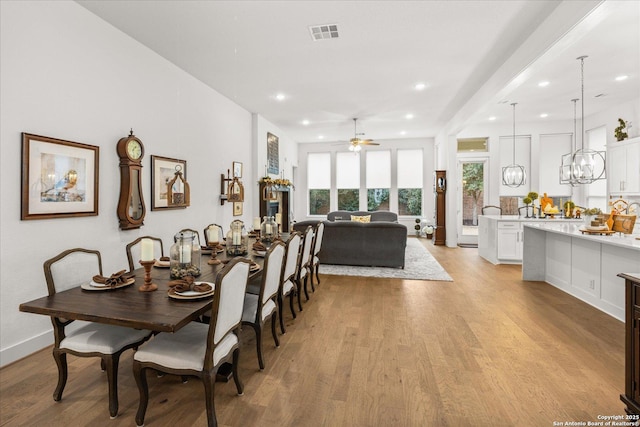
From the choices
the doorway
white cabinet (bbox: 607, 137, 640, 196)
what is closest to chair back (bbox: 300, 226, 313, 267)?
white cabinet (bbox: 607, 137, 640, 196)

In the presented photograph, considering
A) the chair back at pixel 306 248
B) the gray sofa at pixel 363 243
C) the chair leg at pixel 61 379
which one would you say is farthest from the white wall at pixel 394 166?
the chair leg at pixel 61 379

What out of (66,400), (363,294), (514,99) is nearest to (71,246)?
(66,400)

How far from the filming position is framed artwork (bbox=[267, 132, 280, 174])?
796 cm

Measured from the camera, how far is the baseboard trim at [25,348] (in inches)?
102

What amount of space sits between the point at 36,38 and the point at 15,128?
2.75 ft

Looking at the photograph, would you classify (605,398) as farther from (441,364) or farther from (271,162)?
(271,162)

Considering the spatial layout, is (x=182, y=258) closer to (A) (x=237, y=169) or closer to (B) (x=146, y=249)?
(B) (x=146, y=249)

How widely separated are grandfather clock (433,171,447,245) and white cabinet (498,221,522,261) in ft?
8.34

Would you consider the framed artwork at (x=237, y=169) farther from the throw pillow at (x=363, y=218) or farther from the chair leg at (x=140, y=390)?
the chair leg at (x=140, y=390)

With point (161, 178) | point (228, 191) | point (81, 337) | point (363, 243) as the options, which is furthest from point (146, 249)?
point (363, 243)

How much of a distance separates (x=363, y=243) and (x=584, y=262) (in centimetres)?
319

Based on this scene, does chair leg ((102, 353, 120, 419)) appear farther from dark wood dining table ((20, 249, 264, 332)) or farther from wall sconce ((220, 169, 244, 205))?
wall sconce ((220, 169, 244, 205))

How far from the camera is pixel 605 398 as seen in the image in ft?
6.86

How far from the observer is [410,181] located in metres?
10.5
